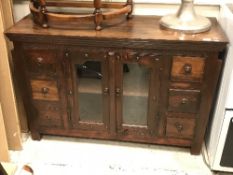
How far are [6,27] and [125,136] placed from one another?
954mm

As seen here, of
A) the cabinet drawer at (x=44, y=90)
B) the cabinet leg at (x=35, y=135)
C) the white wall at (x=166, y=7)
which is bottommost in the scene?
the cabinet leg at (x=35, y=135)

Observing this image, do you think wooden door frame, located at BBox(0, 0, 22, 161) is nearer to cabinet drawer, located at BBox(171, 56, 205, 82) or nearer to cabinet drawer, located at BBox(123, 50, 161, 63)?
cabinet drawer, located at BBox(123, 50, 161, 63)

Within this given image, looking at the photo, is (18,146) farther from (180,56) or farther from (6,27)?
(180,56)

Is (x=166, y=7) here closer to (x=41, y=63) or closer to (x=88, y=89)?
(x=88, y=89)

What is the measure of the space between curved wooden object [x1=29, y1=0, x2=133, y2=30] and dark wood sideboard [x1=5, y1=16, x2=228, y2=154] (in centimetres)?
5

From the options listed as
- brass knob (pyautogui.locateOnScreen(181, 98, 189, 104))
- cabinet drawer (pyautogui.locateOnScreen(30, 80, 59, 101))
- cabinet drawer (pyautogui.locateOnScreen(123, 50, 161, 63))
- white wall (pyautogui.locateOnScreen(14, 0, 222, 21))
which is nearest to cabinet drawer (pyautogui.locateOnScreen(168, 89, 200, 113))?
brass knob (pyautogui.locateOnScreen(181, 98, 189, 104))

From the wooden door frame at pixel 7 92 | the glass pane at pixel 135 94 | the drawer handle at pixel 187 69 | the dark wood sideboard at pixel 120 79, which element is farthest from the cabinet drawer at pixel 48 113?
the drawer handle at pixel 187 69

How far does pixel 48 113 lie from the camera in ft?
6.16

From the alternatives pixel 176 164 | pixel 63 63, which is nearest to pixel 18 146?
pixel 63 63

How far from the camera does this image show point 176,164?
1.84 m

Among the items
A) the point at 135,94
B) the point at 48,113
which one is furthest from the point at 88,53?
the point at 48,113

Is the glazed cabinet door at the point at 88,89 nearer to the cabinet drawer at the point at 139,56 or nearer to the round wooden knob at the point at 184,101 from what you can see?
the cabinet drawer at the point at 139,56

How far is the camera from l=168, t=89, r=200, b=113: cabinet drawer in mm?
1679

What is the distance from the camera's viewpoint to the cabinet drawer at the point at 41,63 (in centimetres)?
167
